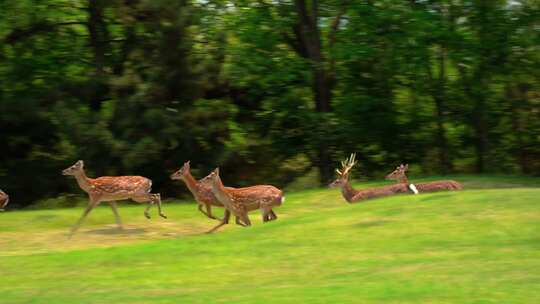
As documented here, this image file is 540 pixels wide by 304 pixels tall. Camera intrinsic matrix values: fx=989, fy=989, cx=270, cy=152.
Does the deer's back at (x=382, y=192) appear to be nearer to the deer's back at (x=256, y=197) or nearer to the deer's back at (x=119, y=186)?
the deer's back at (x=256, y=197)

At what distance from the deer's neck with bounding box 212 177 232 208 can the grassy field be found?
186cm

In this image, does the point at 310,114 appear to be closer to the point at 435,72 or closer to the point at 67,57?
the point at 435,72

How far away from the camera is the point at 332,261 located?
12062 mm

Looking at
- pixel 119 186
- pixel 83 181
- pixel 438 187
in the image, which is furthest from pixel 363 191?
pixel 83 181

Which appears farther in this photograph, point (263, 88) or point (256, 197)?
point (263, 88)

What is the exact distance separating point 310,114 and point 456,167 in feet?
15.3

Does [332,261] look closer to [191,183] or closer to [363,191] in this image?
[363,191]

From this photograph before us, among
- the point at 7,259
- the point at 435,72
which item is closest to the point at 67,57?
the point at 435,72

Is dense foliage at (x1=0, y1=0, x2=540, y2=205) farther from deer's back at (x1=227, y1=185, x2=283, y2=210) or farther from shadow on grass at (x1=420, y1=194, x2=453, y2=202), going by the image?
shadow on grass at (x1=420, y1=194, x2=453, y2=202)

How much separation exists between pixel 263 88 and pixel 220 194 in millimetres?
11595

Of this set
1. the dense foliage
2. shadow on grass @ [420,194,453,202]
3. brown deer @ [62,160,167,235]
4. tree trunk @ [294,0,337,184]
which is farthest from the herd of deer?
tree trunk @ [294,0,337,184]

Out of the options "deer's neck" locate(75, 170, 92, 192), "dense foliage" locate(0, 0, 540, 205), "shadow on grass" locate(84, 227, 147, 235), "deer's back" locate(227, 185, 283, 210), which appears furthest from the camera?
"dense foliage" locate(0, 0, 540, 205)

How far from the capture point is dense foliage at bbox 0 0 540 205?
25.7 meters

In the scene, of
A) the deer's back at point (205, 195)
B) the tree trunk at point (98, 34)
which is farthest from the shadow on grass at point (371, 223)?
the tree trunk at point (98, 34)
